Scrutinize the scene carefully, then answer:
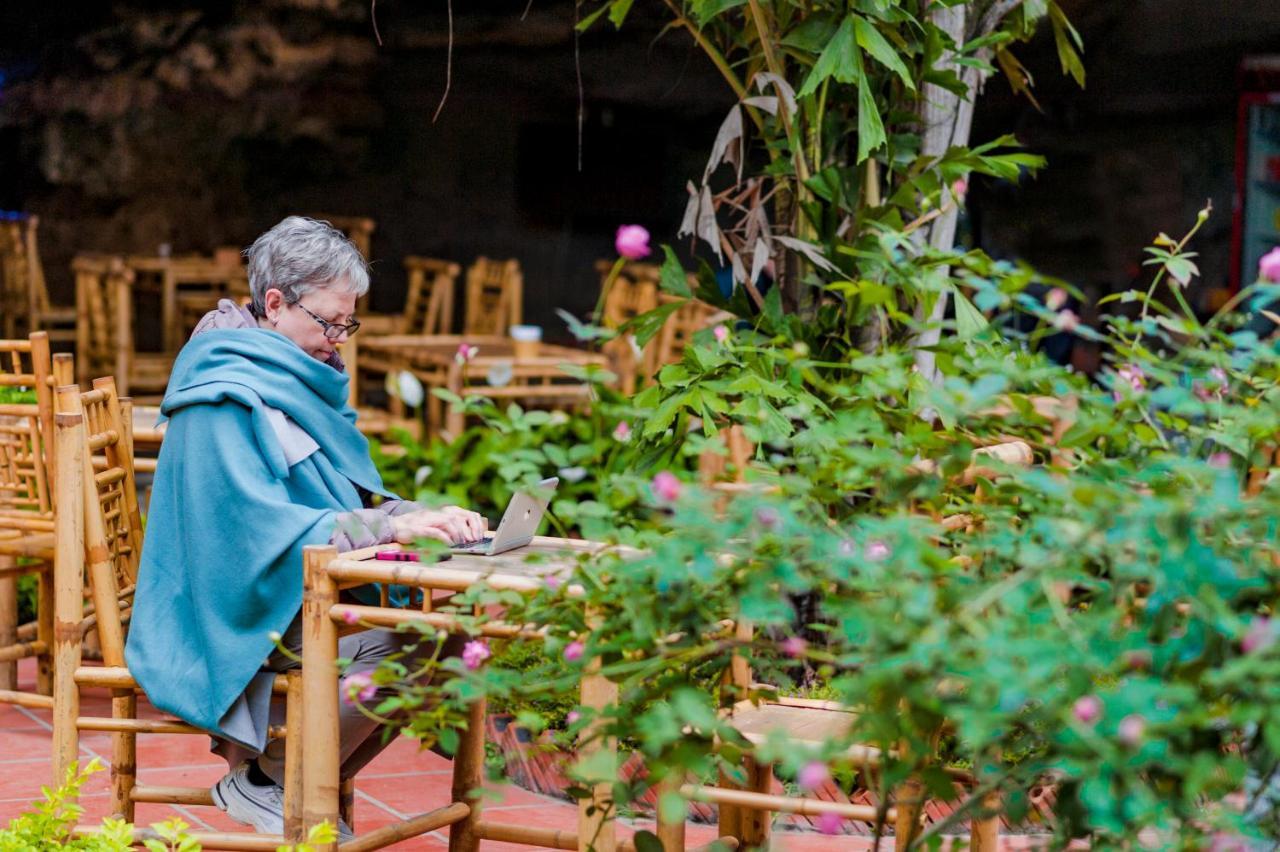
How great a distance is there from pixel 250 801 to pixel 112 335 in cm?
539

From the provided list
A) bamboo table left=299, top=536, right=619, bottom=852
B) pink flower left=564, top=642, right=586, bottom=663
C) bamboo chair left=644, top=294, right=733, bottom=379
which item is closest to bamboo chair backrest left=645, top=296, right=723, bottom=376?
bamboo chair left=644, top=294, right=733, bottom=379

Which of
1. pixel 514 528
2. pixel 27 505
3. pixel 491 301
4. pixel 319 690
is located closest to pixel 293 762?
pixel 319 690

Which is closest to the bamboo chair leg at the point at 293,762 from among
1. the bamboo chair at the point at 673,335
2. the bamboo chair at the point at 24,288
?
the bamboo chair at the point at 673,335

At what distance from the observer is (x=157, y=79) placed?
9.66 meters

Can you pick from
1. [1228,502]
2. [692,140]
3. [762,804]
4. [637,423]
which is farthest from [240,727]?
[692,140]

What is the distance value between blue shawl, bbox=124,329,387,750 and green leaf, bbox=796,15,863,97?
1.11 m

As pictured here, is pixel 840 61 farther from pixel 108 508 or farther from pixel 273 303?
pixel 108 508

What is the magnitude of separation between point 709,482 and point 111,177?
8.44 metres

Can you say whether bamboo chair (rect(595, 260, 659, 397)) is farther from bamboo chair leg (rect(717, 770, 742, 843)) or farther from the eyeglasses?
bamboo chair leg (rect(717, 770, 742, 843))

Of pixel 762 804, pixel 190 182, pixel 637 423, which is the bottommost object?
pixel 762 804

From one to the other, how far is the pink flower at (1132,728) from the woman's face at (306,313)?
1.78 meters

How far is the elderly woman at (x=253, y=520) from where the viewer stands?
2594mm

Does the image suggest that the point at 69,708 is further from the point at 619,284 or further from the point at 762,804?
the point at 619,284

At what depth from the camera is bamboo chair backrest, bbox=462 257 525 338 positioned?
28.0 ft
